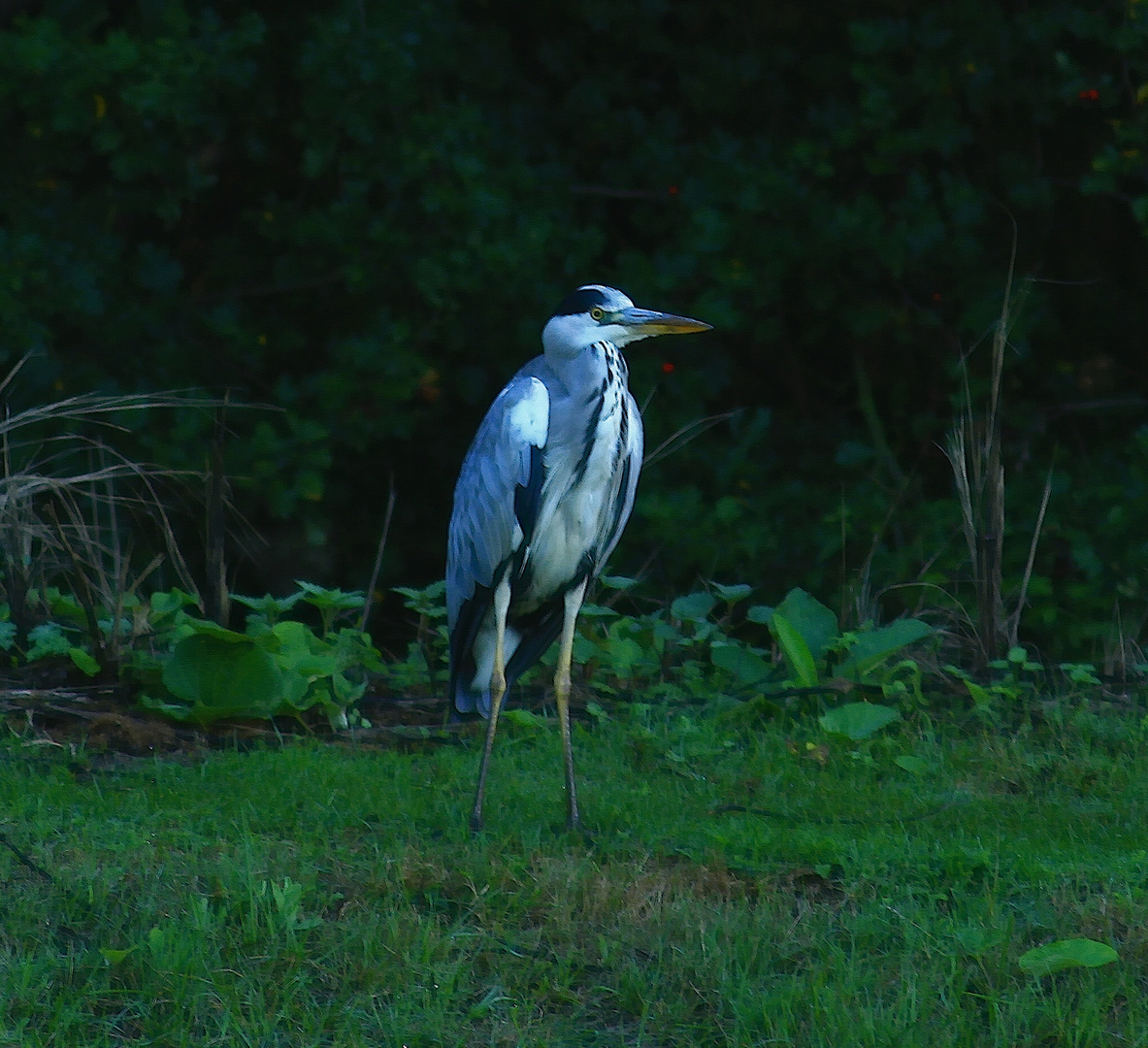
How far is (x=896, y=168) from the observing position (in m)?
8.08

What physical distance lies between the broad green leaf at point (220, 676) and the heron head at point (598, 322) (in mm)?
1460

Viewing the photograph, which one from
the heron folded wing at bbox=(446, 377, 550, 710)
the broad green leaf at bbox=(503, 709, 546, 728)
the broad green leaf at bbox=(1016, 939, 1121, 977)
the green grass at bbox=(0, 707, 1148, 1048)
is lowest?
the broad green leaf at bbox=(503, 709, 546, 728)

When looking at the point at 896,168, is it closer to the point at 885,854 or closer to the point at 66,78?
the point at 66,78

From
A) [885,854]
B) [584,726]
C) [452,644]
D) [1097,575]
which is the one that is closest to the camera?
[885,854]

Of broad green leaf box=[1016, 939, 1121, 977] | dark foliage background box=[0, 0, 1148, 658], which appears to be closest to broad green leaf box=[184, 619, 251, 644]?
dark foliage background box=[0, 0, 1148, 658]

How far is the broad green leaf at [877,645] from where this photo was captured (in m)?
5.59

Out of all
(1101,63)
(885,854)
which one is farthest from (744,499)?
(885,854)

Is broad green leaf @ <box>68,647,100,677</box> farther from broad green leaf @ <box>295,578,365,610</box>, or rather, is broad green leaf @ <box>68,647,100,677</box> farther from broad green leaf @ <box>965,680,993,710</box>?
broad green leaf @ <box>965,680,993,710</box>

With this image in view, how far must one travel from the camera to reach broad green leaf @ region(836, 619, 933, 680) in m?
5.59

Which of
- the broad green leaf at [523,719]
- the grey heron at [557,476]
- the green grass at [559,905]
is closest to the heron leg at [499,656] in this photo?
the grey heron at [557,476]

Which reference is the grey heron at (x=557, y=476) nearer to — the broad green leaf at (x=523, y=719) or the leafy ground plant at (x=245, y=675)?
the broad green leaf at (x=523, y=719)

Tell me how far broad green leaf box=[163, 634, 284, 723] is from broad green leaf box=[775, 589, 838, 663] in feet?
6.13

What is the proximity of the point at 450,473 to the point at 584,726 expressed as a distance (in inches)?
148

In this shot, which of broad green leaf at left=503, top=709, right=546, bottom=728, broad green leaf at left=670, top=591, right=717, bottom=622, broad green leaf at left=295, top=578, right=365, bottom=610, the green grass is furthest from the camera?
broad green leaf at left=670, top=591, right=717, bottom=622
